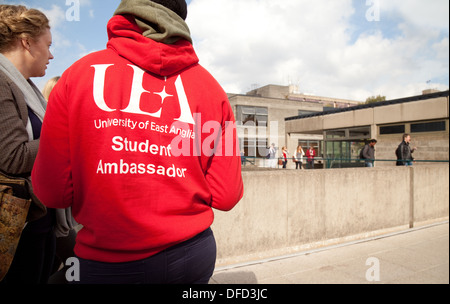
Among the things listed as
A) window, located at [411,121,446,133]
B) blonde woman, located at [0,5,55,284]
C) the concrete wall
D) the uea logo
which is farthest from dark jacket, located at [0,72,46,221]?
window, located at [411,121,446,133]

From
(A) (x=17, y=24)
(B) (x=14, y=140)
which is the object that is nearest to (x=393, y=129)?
(A) (x=17, y=24)

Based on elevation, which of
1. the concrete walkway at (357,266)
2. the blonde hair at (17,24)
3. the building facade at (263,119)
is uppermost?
the building facade at (263,119)

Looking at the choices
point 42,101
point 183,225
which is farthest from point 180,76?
point 42,101

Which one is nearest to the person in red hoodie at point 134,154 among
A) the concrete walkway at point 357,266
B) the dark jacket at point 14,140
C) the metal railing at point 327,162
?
the dark jacket at point 14,140

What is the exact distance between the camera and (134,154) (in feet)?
3.42

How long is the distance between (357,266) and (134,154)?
12.1 feet

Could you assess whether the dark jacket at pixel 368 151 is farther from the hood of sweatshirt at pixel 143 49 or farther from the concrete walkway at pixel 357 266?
the hood of sweatshirt at pixel 143 49

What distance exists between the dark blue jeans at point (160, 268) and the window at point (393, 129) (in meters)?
18.7

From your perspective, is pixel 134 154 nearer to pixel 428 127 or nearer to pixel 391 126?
pixel 428 127

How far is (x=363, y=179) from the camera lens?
16.4ft

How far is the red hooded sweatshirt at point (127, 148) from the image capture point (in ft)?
3.38

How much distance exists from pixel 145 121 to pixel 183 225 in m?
0.42

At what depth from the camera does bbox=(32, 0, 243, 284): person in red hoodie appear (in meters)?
1.03
